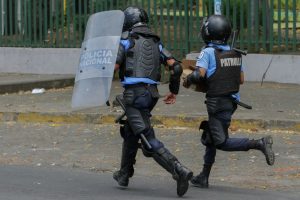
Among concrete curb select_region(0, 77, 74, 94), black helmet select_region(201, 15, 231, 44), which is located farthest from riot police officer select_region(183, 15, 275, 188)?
concrete curb select_region(0, 77, 74, 94)

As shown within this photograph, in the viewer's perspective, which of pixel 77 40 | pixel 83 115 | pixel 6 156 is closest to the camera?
pixel 6 156

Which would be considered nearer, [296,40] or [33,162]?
[33,162]

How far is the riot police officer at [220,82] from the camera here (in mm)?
7012

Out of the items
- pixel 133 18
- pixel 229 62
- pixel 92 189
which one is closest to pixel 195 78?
pixel 229 62

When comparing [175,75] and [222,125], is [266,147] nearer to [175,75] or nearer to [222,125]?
[222,125]

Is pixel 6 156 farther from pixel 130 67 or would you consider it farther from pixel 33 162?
pixel 130 67

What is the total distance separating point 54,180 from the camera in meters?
7.75

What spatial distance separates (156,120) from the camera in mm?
10992

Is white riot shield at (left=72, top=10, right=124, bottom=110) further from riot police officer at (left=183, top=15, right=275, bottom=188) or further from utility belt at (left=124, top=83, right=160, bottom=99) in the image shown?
riot police officer at (left=183, top=15, right=275, bottom=188)

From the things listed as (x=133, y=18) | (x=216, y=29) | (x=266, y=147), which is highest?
(x=133, y=18)

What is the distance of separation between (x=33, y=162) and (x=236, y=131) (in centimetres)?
299

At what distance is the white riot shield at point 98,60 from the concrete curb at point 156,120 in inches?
145

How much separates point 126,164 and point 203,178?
752 mm

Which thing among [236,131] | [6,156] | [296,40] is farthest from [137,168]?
[296,40]
